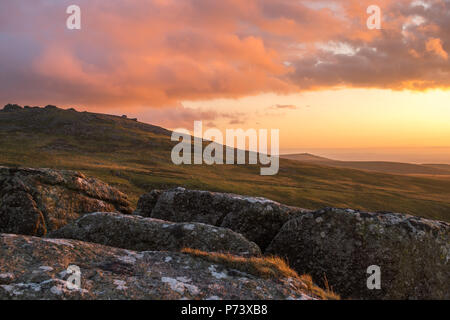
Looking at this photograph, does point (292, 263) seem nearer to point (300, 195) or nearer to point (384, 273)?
point (384, 273)

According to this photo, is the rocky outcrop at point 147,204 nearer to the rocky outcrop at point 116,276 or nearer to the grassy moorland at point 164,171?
the rocky outcrop at point 116,276

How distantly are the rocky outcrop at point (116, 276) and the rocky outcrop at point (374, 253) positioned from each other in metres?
3.69

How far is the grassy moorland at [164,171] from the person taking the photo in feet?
199

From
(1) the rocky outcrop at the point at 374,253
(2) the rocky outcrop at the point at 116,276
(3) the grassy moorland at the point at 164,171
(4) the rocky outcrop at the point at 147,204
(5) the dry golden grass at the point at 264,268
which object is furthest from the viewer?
(3) the grassy moorland at the point at 164,171

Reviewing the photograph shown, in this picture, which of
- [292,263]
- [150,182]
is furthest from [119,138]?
[292,263]

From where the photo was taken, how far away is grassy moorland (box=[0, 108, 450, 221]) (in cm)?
6067

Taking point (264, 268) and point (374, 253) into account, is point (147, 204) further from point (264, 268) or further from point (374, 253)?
point (374, 253)

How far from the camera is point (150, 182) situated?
5456cm

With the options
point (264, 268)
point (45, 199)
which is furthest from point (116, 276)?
point (45, 199)

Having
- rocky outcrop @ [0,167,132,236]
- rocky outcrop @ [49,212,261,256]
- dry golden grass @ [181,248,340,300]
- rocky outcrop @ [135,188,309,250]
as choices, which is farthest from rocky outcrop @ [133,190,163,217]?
dry golden grass @ [181,248,340,300]

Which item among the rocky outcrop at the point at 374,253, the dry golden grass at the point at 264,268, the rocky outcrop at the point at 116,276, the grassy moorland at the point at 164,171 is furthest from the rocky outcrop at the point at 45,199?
the grassy moorland at the point at 164,171

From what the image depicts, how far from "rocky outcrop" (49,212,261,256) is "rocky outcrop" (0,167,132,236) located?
3721 millimetres
